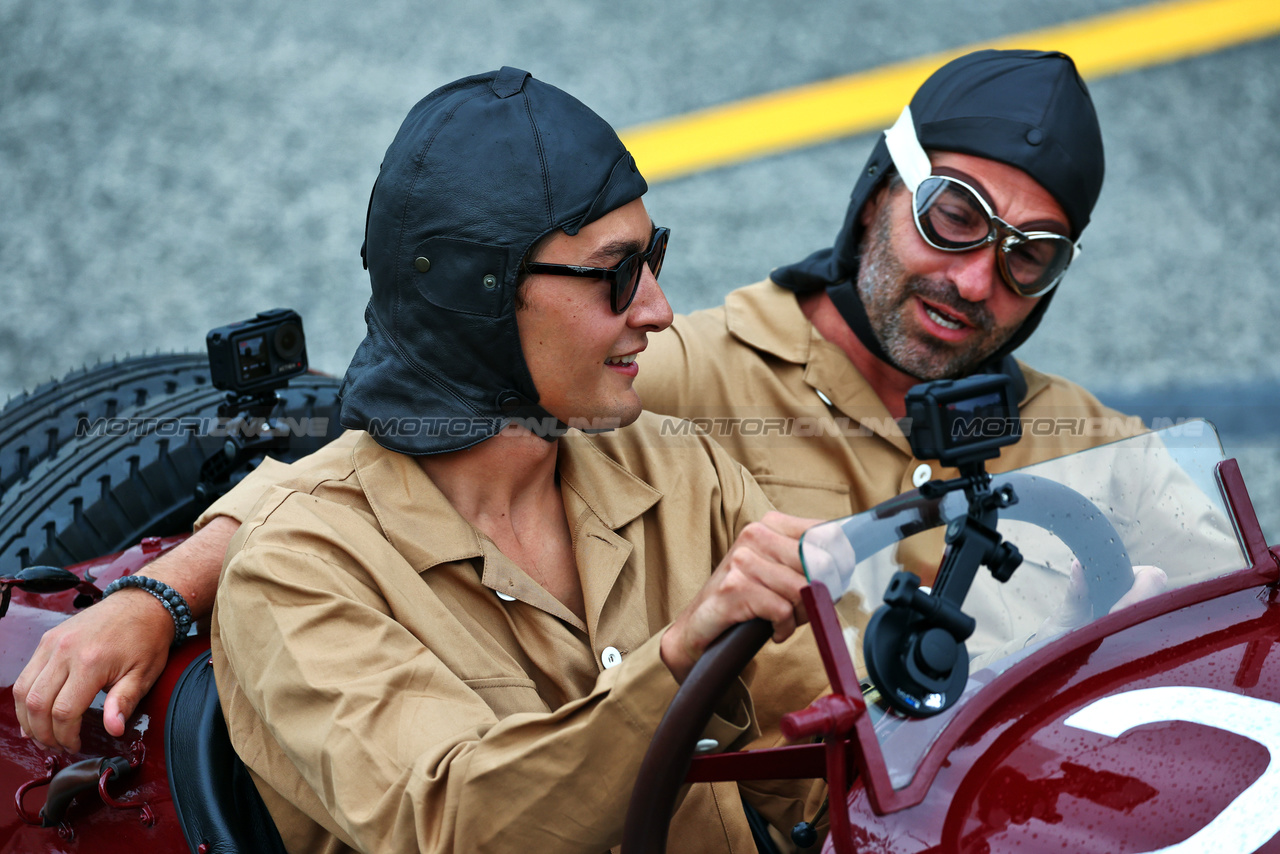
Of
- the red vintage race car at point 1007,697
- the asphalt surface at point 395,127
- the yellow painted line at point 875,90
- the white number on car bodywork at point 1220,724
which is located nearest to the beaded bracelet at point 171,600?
the red vintage race car at point 1007,697

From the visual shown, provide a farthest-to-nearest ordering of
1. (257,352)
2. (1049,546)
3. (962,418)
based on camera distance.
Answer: (257,352) → (1049,546) → (962,418)

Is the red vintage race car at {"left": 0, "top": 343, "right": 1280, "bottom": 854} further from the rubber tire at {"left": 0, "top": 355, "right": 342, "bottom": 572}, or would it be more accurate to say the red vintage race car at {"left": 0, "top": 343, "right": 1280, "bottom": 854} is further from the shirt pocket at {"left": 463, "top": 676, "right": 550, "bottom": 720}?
the rubber tire at {"left": 0, "top": 355, "right": 342, "bottom": 572}

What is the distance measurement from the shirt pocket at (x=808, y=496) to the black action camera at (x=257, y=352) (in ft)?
3.30

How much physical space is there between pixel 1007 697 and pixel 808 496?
131 centimetres

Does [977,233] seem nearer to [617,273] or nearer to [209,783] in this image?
[617,273]

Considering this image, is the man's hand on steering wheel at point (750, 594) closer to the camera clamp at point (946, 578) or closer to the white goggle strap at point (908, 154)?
the camera clamp at point (946, 578)

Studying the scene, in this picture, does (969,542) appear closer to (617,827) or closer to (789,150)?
(617,827)

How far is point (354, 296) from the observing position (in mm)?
5152

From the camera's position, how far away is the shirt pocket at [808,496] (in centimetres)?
261

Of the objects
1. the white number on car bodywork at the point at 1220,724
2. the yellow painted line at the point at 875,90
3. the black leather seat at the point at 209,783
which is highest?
the yellow painted line at the point at 875,90

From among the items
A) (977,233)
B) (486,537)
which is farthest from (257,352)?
(977,233)

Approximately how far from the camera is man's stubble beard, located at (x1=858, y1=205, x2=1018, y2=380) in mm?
2641

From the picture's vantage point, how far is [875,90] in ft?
19.2

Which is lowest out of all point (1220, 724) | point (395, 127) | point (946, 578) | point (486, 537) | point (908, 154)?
point (1220, 724)
